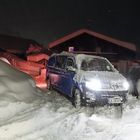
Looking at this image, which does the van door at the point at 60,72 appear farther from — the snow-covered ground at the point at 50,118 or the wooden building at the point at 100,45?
the wooden building at the point at 100,45

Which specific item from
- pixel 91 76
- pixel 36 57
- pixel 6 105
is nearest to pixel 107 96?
pixel 91 76

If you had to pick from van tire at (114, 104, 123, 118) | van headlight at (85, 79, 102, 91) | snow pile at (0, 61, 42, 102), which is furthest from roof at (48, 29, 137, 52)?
van headlight at (85, 79, 102, 91)

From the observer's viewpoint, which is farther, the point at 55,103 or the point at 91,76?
the point at 55,103

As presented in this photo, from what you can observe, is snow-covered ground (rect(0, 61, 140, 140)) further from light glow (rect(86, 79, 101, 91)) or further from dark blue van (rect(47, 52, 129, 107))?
light glow (rect(86, 79, 101, 91))

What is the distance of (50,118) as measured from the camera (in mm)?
10594

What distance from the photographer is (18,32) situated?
3881cm

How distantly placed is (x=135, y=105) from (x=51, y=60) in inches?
193

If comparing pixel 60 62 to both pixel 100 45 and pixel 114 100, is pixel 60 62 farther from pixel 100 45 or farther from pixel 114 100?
pixel 100 45

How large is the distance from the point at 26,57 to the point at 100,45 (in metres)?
6.30

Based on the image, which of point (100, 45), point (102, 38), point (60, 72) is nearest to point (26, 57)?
point (100, 45)

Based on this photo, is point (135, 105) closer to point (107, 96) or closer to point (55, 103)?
point (107, 96)

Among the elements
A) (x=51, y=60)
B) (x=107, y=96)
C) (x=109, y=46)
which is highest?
(x=109, y=46)

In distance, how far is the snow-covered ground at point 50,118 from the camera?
29.0ft

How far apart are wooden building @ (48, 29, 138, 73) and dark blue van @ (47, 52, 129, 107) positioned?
14.2 m
